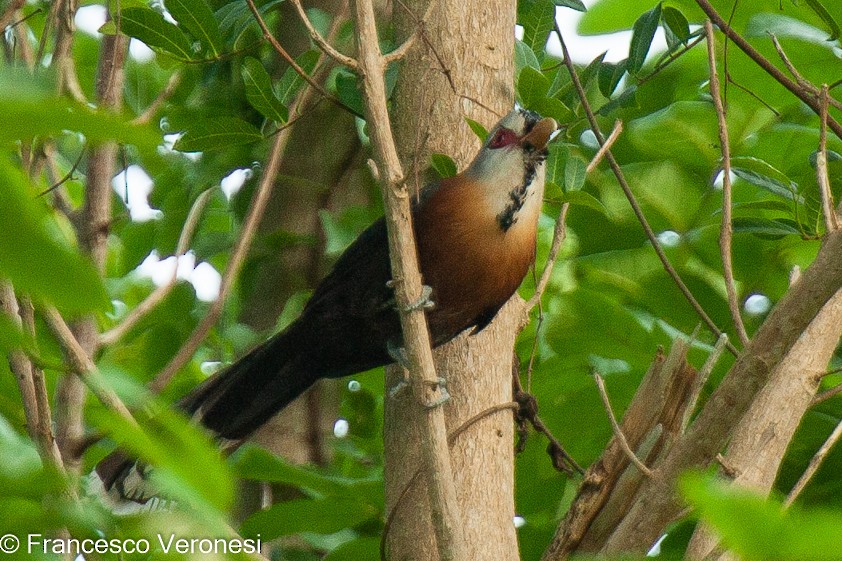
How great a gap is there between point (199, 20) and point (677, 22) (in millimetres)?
1035

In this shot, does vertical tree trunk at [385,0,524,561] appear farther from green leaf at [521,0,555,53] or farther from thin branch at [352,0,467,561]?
thin branch at [352,0,467,561]

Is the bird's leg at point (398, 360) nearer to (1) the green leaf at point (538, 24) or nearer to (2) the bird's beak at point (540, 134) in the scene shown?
(2) the bird's beak at point (540, 134)

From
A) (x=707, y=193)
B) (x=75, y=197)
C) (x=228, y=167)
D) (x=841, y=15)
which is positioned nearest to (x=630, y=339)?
(x=707, y=193)

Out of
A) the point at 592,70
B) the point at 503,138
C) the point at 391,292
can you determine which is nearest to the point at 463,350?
Answer: the point at 391,292

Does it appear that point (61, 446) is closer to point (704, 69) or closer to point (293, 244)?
point (293, 244)

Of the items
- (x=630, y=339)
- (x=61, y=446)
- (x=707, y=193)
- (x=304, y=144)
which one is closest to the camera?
(x=61, y=446)

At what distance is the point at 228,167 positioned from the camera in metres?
2.49

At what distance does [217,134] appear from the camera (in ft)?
7.04

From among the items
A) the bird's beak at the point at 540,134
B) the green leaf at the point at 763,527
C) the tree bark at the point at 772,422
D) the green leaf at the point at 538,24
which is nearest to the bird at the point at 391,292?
the bird's beak at the point at 540,134

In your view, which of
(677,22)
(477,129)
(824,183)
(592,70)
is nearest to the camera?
(824,183)

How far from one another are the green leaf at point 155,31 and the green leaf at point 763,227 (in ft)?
4.00

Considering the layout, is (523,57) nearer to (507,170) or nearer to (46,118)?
(507,170)

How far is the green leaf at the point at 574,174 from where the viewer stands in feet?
6.86

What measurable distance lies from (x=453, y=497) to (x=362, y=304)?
0.90 metres
